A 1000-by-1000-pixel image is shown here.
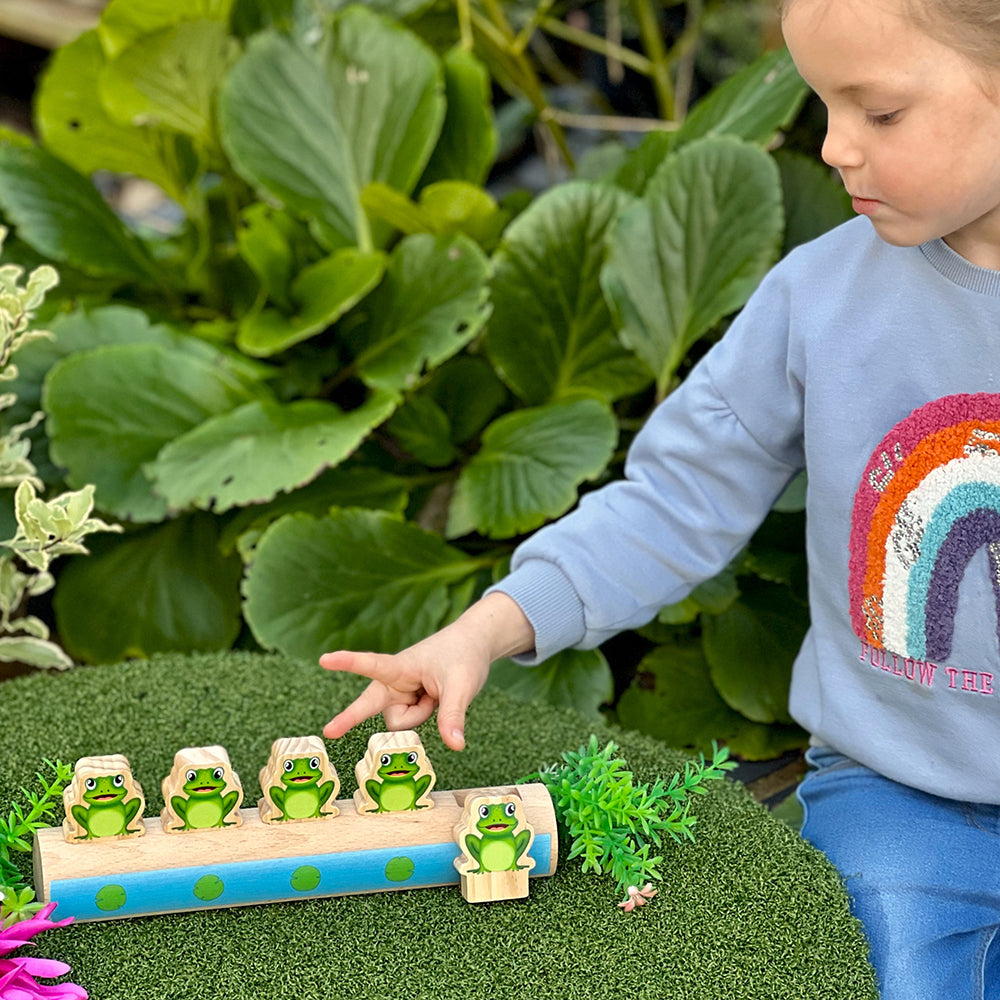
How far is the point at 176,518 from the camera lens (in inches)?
72.0

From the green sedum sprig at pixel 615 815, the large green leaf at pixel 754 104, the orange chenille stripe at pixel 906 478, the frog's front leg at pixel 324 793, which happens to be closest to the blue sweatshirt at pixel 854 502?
the orange chenille stripe at pixel 906 478

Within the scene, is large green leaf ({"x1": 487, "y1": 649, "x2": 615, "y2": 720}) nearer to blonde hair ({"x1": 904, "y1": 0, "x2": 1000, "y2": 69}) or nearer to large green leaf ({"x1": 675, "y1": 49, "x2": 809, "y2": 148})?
large green leaf ({"x1": 675, "y1": 49, "x2": 809, "y2": 148})

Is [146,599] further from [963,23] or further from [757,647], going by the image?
[963,23]

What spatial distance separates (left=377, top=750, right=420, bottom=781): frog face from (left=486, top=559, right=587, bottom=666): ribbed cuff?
19 centimetres

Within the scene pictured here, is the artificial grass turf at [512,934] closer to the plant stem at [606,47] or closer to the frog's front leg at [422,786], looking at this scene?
the frog's front leg at [422,786]

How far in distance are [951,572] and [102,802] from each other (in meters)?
0.67

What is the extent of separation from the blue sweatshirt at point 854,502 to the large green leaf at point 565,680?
1.06ft

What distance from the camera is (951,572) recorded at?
1.03 metres

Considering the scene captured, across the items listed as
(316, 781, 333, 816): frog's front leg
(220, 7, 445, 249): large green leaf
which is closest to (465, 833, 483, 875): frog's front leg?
(316, 781, 333, 816): frog's front leg

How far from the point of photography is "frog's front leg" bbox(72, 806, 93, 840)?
0.89m

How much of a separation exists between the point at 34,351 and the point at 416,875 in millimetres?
1099

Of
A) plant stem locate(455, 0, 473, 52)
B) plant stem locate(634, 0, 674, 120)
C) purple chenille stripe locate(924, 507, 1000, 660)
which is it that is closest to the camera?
purple chenille stripe locate(924, 507, 1000, 660)

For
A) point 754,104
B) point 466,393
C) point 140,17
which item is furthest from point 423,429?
point 140,17

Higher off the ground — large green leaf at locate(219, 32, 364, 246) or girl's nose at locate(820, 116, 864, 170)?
girl's nose at locate(820, 116, 864, 170)
